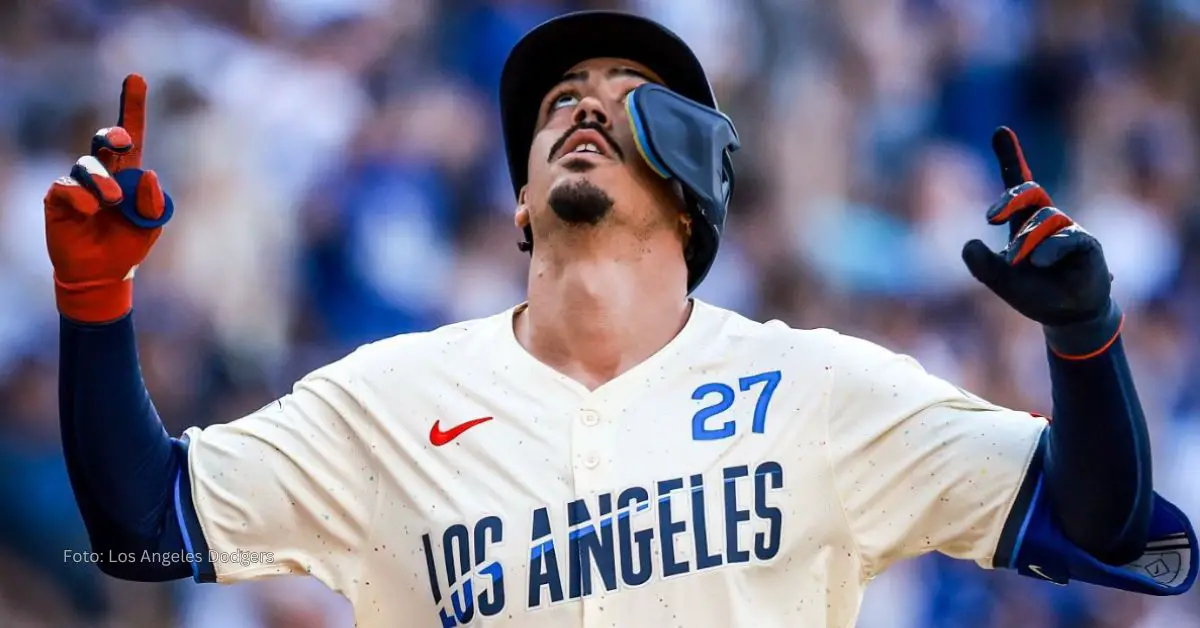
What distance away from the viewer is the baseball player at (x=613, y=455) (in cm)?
280

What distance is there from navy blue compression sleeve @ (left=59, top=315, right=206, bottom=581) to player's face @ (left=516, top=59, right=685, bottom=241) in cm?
90

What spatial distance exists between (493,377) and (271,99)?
3.37 meters

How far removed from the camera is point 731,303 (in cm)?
657

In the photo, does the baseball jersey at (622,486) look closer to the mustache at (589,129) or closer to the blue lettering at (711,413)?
the blue lettering at (711,413)

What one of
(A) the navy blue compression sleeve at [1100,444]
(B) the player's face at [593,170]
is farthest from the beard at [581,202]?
(A) the navy blue compression sleeve at [1100,444]

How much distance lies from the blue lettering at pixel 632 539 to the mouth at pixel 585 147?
30.2 inches

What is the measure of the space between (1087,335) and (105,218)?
164 cm

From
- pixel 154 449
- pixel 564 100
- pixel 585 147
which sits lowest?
pixel 154 449

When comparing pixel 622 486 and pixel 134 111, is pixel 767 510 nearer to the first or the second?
pixel 622 486

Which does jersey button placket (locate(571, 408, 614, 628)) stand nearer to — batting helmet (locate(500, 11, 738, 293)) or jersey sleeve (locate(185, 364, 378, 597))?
jersey sleeve (locate(185, 364, 378, 597))

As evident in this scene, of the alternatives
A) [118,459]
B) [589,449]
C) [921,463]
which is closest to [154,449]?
[118,459]

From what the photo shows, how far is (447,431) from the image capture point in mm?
3135

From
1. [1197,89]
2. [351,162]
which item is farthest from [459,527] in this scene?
[1197,89]

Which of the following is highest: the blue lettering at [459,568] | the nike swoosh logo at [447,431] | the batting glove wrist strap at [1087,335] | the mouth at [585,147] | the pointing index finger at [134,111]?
the pointing index finger at [134,111]
